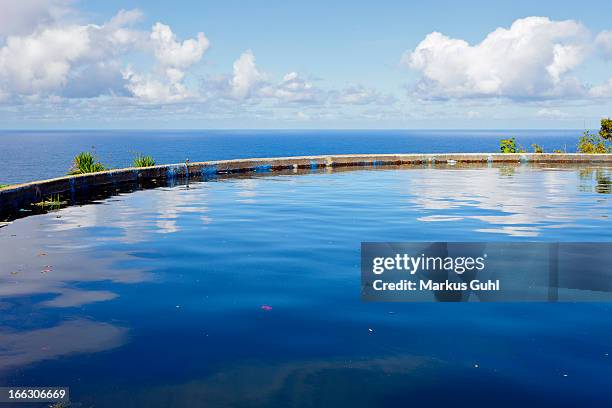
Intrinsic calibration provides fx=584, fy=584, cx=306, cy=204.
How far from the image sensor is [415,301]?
7.68 meters

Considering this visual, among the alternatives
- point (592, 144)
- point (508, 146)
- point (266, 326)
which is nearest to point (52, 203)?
point (266, 326)

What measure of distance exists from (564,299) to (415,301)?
2.02m

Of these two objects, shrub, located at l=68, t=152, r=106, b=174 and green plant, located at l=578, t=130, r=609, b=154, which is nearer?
shrub, located at l=68, t=152, r=106, b=174

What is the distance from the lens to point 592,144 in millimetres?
42688

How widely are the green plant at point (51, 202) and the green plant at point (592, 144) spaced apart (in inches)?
1431

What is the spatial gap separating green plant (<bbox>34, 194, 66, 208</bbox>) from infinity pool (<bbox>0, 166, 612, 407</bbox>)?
4002mm

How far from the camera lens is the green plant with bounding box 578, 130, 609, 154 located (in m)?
41.8

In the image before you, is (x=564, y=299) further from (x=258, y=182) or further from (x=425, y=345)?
(x=258, y=182)

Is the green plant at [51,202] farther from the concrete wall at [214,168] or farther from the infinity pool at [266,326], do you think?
the infinity pool at [266,326]

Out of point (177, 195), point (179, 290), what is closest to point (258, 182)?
point (177, 195)

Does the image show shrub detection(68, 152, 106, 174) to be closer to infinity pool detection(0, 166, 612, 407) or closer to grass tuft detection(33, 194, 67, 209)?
grass tuft detection(33, 194, 67, 209)

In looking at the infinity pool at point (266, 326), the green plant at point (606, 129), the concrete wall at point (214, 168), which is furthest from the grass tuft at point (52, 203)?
the green plant at point (606, 129)

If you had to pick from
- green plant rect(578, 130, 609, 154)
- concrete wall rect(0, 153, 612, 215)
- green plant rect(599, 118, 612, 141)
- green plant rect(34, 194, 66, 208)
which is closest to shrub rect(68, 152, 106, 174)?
concrete wall rect(0, 153, 612, 215)

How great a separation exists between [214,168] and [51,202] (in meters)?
13.9
